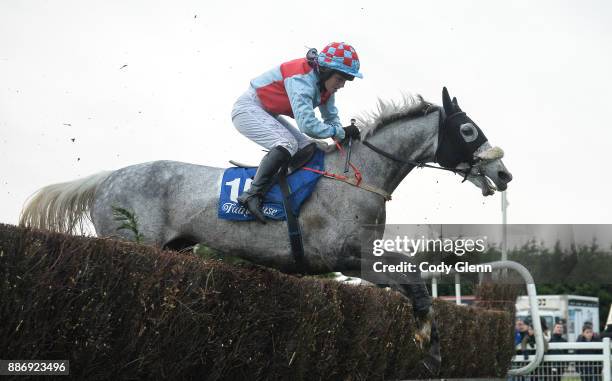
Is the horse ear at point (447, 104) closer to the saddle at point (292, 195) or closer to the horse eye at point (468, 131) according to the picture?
the horse eye at point (468, 131)

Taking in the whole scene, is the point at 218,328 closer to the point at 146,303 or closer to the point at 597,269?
the point at 146,303

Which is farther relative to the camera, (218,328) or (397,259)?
(397,259)

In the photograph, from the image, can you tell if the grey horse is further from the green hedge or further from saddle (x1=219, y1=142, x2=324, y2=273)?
the green hedge

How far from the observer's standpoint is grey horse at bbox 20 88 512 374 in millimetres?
6043

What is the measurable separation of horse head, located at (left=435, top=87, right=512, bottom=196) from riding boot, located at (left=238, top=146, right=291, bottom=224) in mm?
1271

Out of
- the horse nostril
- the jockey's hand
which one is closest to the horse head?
the horse nostril

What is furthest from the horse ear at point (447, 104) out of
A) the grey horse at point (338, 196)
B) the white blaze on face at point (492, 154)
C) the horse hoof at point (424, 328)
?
the horse hoof at point (424, 328)

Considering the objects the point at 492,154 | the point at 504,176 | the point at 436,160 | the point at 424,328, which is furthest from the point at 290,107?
the point at 424,328

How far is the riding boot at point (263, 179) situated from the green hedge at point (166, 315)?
646mm

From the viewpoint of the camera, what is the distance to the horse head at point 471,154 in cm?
635

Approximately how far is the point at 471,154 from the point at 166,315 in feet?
9.92

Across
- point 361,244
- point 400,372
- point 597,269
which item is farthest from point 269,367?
point 597,269

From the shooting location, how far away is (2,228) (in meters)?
3.57

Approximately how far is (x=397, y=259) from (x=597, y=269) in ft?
18.6
